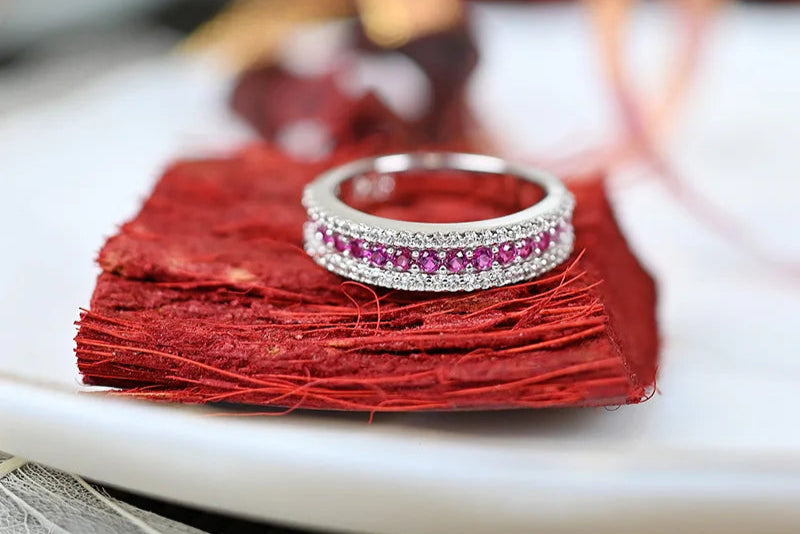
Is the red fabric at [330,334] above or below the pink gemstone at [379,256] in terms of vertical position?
below

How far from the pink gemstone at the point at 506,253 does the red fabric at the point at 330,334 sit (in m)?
0.02

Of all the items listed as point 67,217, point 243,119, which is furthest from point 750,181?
point 67,217

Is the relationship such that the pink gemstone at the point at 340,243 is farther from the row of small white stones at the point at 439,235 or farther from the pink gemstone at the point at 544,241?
the pink gemstone at the point at 544,241

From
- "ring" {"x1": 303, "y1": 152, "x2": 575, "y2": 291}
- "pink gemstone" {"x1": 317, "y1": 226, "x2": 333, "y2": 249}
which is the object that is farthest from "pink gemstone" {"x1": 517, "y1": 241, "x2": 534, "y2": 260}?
"pink gemstone" {"x1": 317, "y1": 226, "x2": 333, "y2": 249}

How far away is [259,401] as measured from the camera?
40 cm

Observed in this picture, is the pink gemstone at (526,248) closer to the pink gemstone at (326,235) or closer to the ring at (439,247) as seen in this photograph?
the ring at (439,247)

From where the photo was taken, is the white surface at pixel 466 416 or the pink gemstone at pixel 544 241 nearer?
the white surface at pixel 466 416

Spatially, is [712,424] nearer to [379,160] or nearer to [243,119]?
[379,160]

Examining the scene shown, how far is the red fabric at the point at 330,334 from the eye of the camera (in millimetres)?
384

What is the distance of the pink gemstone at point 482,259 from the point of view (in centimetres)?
43

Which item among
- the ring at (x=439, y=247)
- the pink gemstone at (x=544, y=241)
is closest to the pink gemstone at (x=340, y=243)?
the ring at (x=439, y=247)

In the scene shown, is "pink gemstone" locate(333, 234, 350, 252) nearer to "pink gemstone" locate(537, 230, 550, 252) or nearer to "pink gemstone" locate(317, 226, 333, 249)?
"pink gemstone" locate(317, 226, 333, 249)

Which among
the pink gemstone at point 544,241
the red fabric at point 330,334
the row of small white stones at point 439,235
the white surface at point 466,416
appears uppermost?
the row of small white stones at point 439,235

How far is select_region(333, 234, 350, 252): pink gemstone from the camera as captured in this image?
0.45 meters
